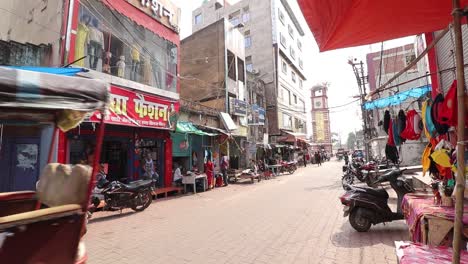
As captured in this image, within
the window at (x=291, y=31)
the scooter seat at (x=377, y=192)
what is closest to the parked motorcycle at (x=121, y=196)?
the scooter seat at (x=377, y=192)

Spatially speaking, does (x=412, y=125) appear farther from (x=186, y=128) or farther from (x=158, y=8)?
(x=158, y=8)

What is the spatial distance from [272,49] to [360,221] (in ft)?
100

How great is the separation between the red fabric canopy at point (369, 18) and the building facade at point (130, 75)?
8.25 metres

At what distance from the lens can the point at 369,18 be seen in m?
3.43

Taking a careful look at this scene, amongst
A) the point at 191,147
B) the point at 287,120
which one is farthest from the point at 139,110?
the point at 287,120

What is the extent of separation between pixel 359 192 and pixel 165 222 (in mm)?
5170

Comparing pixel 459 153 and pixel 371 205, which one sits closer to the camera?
pixel 459 153

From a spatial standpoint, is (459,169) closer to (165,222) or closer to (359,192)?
(359,192)

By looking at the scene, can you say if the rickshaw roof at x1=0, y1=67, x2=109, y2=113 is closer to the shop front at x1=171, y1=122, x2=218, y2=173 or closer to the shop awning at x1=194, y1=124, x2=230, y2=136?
the shop front at x1=171, y1=122, x2=218, y2=173

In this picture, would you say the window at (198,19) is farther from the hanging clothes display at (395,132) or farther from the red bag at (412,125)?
the red bag at (412,125)

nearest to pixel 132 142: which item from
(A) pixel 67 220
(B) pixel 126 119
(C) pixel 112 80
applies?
(B) pixel 126 119

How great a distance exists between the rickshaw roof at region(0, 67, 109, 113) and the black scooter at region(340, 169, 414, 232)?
18.6 ft

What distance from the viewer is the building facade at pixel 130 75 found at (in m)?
10.3

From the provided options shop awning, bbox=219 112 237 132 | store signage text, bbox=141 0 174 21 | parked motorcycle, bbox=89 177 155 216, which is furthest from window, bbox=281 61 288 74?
parked motorcycle, bbox=89 177 155 216
